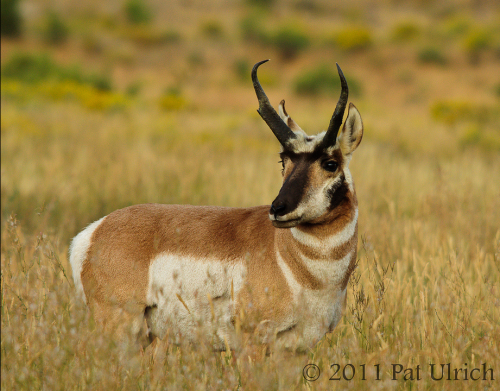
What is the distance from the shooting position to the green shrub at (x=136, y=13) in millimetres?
37156

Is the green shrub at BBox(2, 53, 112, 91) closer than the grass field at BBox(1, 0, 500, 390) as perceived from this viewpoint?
No

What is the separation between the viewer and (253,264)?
2877mm

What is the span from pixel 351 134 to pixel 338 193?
1.18 feet

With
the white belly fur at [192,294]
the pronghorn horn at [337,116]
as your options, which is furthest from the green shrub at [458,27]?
the white belly fur at [192,294]

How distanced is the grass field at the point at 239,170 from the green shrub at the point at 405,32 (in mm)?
142

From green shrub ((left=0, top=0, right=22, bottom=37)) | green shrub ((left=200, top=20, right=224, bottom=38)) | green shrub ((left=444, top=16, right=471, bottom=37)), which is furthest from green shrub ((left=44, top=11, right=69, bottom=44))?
green shrub ((left=444, top=16, right=471, bottom=37))

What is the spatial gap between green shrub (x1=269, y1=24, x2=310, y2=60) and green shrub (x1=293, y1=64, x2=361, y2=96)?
8.12 m

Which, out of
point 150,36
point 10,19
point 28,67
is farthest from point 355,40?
point 10,19

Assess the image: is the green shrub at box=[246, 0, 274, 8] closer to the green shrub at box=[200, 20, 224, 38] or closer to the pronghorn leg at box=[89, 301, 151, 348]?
the green shrub at box=[200, 20, 224, 38]

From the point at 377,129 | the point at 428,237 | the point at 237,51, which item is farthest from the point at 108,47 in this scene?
the point at 428,237

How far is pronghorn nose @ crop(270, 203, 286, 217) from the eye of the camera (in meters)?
2.51

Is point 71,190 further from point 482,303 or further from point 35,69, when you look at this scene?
point 35,69

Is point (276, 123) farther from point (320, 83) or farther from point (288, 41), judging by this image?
point (288, 41)

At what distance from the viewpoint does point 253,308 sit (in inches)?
104
